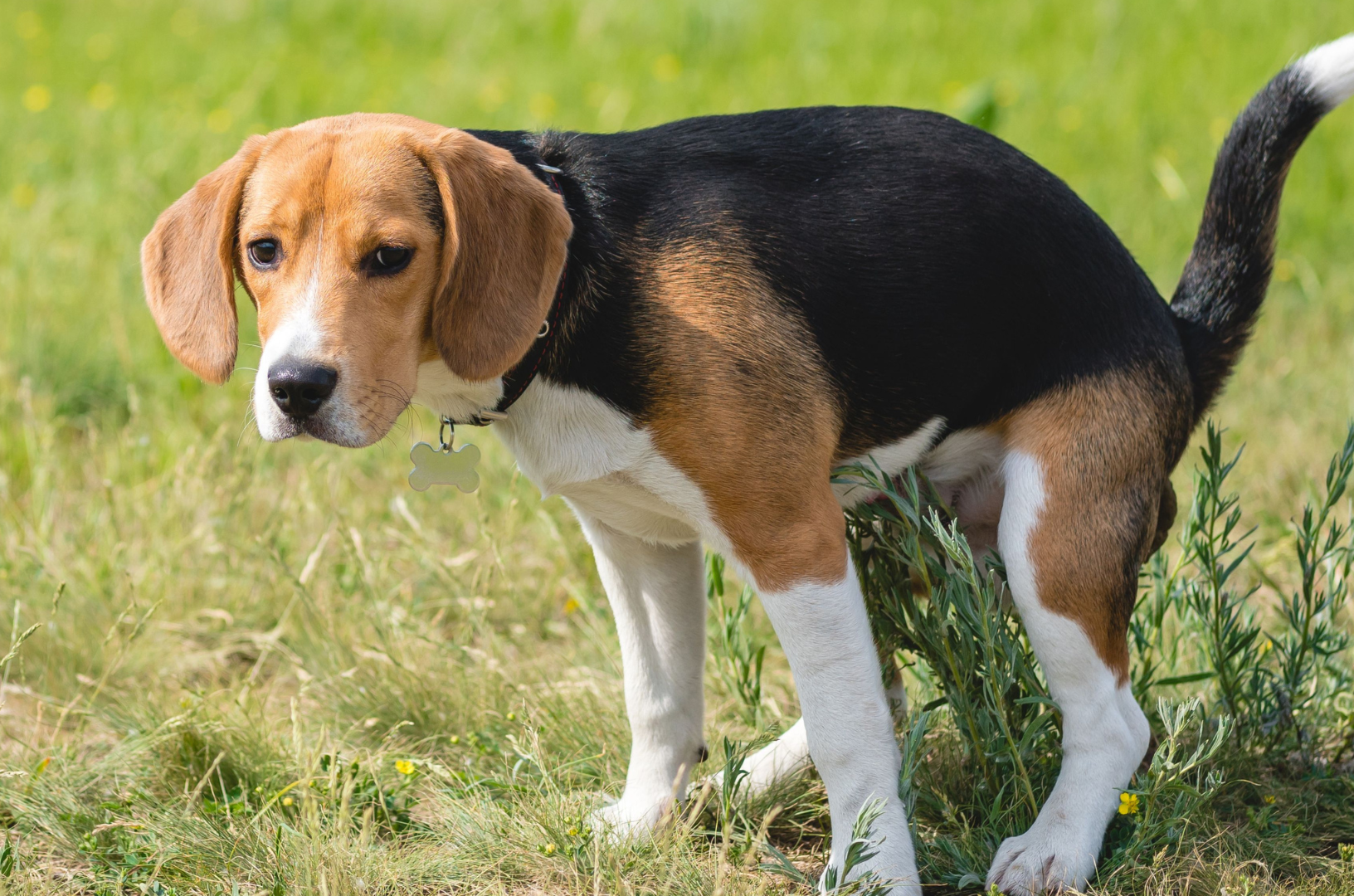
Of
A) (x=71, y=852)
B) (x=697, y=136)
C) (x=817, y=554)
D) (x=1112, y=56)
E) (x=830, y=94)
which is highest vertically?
(x=1112, y=56)

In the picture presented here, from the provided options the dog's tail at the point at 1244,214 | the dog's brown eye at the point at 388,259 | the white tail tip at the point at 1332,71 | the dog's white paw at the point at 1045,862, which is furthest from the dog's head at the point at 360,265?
the white tail tip at the point at 1332,71

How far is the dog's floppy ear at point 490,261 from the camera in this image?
106 inches

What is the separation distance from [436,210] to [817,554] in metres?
1.03

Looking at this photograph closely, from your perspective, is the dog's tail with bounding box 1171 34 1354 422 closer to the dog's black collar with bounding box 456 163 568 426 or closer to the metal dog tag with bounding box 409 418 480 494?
the dog's black collar with bounding box 456 163 568 426

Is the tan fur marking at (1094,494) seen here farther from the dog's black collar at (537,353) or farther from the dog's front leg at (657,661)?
the dog's black collar at (537,353)

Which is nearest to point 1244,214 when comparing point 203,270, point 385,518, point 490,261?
point 490,261

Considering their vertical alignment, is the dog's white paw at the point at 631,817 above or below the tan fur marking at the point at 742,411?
below

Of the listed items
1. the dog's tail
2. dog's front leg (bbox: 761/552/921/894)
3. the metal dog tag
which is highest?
the dog's tail

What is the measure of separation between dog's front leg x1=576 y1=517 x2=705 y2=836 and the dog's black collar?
0.58 metres

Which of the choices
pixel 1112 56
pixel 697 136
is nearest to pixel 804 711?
pixel 697 136

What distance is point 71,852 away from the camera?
3217 millimetres

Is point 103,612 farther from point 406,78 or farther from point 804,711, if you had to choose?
point 406,78

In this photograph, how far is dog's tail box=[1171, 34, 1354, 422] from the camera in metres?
3.21

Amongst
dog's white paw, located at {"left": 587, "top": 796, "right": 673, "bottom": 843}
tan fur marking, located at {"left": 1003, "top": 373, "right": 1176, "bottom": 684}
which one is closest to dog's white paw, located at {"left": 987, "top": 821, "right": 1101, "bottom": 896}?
tan fur marking, located at {"left": 1003, "top": 373, "right": 1176, "bottom": 684}
